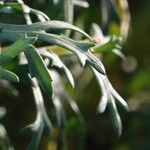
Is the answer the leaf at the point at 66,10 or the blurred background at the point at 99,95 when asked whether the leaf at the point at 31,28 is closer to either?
the leaf at the point at 66,10

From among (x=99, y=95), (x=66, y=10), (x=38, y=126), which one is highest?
(x=66, y=10)

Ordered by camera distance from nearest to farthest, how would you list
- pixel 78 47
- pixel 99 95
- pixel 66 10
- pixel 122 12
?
pixel 78 47 → pixel 66 10 → pixel 122 12 → pixel 99 95

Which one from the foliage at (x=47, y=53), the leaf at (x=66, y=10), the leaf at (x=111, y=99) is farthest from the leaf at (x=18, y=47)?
the leaf at (x=66, y=10)

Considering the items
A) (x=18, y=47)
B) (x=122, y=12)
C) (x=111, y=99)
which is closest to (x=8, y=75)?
(x=18, y=47)

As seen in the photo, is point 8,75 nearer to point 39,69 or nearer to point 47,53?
point 39,69

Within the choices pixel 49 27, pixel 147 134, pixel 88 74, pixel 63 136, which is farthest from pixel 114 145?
pixel 49 27

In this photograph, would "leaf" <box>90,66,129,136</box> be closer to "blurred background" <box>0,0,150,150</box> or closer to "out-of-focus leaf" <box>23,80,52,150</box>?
"out-of-focus leaf" <box>23,80,52,150</box>
